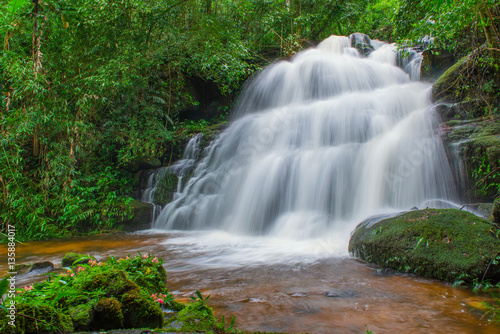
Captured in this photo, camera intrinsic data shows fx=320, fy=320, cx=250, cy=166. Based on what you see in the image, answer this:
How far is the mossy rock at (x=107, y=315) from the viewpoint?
1.74 meters

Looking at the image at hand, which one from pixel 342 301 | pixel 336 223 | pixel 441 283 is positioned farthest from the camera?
pixel 336 223

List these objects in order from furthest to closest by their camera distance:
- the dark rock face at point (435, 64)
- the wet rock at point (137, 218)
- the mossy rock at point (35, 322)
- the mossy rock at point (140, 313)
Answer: the dark rock face at point (435, 64) → the wet rock at point (137, 218) → the mossy rock at point (140, 313) → the mossy rock at point (35, 322)

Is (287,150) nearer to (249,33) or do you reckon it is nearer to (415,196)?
(415,196)

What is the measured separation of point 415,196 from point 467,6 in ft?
10.9

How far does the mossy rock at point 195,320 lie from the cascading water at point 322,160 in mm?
3574

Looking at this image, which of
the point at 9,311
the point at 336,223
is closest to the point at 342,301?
the point at 9,311

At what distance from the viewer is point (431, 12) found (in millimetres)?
6090

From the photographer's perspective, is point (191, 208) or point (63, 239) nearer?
point (63, 239)

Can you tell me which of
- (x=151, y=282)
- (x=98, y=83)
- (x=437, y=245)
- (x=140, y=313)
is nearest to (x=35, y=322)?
(x=140, y=313)

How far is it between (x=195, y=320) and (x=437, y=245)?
305 centimetres

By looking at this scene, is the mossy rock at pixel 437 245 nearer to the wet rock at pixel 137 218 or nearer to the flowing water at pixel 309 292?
the flowing water at pixel 309 292

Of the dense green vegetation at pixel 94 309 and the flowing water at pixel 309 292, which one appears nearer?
the dense green vegetation at pixel 94 309

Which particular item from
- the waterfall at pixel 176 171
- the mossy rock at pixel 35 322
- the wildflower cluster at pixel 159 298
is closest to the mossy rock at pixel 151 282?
the wildflower cluster at pixel 159 298

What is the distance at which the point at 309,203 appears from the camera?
722 centimetres
